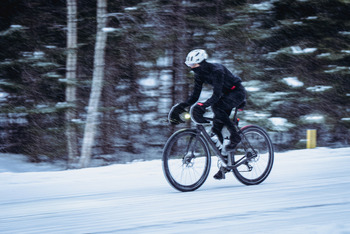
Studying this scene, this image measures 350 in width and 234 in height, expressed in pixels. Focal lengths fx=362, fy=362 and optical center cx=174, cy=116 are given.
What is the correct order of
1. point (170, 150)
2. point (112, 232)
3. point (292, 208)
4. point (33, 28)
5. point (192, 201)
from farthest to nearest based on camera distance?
point (33, 28)
point (170, 150)
point (192, 201)
point (292, 208)
point (112, 232)

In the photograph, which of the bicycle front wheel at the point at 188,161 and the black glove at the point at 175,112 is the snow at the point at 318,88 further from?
the black glove at the point at 175,112

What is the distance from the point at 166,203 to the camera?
4641 mm

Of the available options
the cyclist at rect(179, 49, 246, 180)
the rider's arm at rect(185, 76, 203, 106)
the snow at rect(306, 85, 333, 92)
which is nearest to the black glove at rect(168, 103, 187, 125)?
the cyclist at rect(179, 49, 246, 180)

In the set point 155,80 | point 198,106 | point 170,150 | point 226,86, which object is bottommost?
point 170,150

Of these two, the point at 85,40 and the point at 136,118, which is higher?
the point at 85,40

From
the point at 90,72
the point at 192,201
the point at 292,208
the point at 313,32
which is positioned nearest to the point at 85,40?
the point at 90,72

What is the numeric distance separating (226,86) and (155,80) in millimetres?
6893

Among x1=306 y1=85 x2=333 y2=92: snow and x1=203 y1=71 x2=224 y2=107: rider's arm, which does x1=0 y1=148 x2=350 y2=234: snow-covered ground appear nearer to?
x1=203 y1=71 x2=224 y2=107: rider's arm

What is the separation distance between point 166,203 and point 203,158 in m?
0.98

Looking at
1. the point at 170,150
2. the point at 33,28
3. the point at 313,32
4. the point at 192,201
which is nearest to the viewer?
the point at 192,201

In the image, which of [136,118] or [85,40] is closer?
[85,40]

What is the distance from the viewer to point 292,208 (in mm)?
4340

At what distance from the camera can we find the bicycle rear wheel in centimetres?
562

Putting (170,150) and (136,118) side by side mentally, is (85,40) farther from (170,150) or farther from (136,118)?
(170,150)
